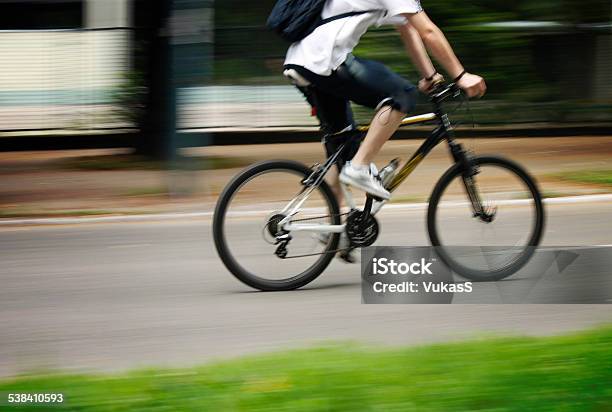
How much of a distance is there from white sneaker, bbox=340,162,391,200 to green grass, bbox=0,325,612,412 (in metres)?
1.39

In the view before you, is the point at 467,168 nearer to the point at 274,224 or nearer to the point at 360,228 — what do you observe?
the point at 360,228

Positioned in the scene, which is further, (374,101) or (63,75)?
(63,75)

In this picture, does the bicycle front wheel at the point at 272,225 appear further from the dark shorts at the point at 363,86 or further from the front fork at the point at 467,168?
the front fork at the point at 467,168

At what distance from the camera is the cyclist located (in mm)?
5617

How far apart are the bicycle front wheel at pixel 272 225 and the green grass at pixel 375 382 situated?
1.39 m

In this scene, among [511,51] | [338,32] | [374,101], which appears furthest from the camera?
[511,51]

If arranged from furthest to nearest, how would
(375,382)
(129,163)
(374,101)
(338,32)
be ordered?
(129,163) < (374,101) < (338,32) < (375,382)

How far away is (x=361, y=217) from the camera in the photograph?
5902 mm

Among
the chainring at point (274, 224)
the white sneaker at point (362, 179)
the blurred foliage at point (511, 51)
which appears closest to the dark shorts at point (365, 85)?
the white sneaker at point (362, 179)

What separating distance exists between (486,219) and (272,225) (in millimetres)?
1189

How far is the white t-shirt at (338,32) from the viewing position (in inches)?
221

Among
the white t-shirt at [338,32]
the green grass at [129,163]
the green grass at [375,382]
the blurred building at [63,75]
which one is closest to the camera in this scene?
the green grass at [375,382]

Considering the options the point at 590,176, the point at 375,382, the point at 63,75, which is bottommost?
the point at 375,382

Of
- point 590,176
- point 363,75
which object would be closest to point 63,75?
point 590,176
